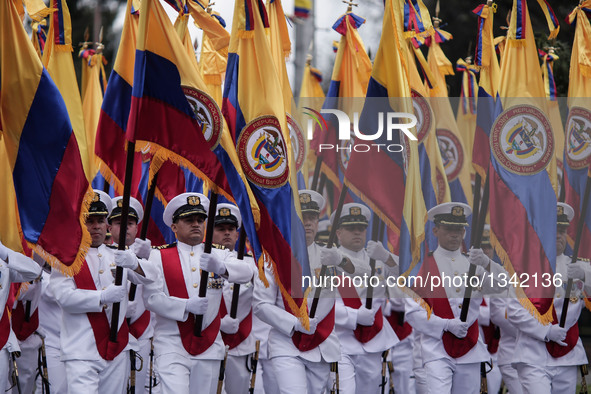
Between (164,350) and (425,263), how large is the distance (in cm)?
322

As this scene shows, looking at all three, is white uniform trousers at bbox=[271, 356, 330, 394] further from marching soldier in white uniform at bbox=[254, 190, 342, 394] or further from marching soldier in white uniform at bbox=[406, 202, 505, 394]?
marching soldier in white uniform at bbox=[406, 202, 505, 394]

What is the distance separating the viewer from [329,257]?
9.52 metres

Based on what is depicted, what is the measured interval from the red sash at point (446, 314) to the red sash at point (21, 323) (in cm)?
392

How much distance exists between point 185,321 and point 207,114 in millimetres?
1845

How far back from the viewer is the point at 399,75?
32.6 ft

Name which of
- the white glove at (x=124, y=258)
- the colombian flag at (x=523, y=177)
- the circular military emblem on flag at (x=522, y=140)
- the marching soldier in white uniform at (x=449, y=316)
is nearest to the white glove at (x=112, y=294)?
the white glove at (x=124, y=258)

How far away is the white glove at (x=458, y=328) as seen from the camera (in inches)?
389

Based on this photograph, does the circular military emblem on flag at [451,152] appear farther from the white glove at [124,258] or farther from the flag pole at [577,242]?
the white glove at [124,258]

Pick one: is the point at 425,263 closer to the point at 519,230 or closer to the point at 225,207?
the point at 519,230

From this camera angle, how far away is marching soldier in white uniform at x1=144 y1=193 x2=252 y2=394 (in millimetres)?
8422

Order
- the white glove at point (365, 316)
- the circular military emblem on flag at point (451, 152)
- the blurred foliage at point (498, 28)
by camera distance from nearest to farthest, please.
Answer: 1. the white glove at point (365, 316)
2. the circular military emblem on flag at point (451, 152)
3. the blurred foliage at point (498, 28)

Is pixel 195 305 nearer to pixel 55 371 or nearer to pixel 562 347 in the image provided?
pixel 55 371

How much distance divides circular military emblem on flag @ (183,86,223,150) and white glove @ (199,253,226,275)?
37.3 inches

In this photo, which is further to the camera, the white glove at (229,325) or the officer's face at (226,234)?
the officer's face at (226,234)
